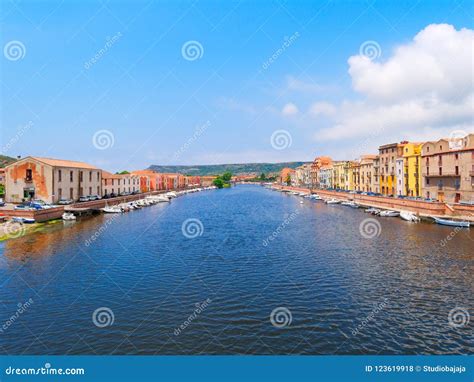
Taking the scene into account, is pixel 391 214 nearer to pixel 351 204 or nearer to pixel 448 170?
pixel 448 170

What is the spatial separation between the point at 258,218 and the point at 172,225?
53.8 feet

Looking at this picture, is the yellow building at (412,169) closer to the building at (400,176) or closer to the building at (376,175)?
the building at (400,176)

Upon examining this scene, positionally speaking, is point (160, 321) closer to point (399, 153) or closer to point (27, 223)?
point (27, 223)

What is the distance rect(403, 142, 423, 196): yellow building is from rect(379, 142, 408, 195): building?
2.33 meters

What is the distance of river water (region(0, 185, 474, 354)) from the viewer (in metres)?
15.4

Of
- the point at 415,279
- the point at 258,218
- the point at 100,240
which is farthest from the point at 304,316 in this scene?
the point at 258,218

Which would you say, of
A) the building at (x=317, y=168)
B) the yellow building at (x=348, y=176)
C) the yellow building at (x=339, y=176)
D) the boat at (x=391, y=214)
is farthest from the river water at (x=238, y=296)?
the building at (x=317, y=168)

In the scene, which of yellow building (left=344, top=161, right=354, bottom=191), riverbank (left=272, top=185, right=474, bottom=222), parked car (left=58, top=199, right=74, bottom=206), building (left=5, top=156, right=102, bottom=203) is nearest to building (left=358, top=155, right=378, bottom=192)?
yellow building (left=344, top=161, right=354, bottom=191)

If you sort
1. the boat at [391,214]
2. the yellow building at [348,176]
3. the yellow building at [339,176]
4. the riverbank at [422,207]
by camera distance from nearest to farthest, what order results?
1. the riverbank at [422,207]
2. the boat at [391,214]
3. the yellow building at [348,176]
4. the yellow building at [339,176]

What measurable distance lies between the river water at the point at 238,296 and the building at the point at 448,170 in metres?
19.8

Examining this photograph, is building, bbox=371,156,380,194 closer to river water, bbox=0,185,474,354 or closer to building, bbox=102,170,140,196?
river water, bbox=0,185,474,354

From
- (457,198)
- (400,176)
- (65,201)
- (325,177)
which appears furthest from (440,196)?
(325,177)

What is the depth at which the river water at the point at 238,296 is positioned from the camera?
15.4 metres

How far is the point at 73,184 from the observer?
69.0m
